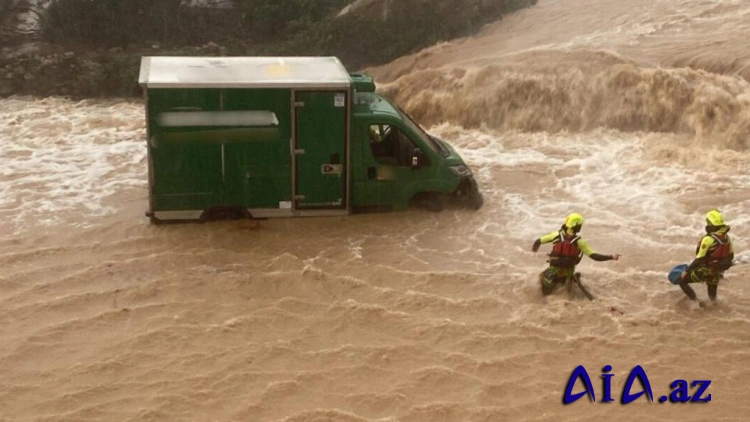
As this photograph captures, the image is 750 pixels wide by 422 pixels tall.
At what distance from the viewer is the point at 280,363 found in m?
8.87

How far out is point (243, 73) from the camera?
12.2m

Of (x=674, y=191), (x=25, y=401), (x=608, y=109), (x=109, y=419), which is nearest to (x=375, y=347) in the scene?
(x=109, y=419)

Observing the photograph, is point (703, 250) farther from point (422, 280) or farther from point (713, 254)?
point (422, 280)

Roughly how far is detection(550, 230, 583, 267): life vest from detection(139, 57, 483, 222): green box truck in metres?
A: 3.25

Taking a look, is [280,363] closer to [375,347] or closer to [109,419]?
[375,347]

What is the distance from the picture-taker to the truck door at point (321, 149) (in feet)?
39.2

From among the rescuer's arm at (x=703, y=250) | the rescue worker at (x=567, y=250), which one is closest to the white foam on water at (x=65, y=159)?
the rescue worker at (x=567, y=250)

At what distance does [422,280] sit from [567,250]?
6.55 ft

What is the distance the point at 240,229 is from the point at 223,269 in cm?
125

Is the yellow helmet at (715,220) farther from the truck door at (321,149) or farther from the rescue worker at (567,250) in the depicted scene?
the truck door at (321,149)

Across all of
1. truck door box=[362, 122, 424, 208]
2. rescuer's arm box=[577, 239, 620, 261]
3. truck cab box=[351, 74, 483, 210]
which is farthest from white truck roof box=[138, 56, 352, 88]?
rescuer's arm box=[577, 239, 620, 261]

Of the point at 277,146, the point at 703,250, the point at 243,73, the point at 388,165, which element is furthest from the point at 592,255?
the point at 243,73

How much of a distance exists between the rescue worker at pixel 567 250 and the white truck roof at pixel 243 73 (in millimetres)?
3858

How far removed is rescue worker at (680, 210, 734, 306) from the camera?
31.6 ft
